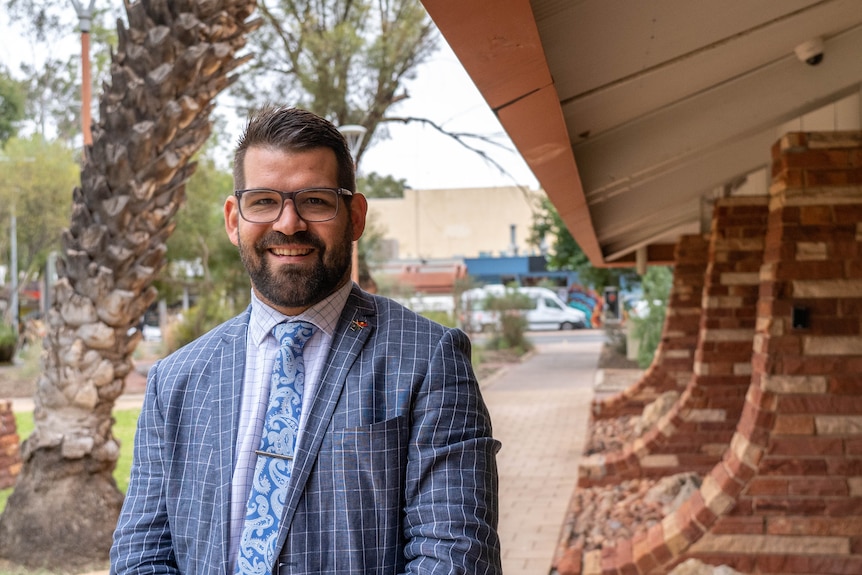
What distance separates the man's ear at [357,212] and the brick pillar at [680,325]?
8396 mm

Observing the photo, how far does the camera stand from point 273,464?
5.51 ft

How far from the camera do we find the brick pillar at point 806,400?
3967 millimetres

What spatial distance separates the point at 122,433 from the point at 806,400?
11031mm

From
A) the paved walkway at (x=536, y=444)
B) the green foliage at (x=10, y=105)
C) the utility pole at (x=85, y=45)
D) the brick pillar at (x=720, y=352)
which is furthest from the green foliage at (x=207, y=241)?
the brick pillar at (x=720, y=352)

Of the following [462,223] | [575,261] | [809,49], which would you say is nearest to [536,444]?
[809,49]

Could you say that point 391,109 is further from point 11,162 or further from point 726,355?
point 11,162

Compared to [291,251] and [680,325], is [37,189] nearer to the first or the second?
[680,325]

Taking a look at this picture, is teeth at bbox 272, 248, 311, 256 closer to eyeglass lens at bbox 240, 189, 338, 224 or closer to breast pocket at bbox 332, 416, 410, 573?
eyeglass lens at bbox 240, 189, 338, 224

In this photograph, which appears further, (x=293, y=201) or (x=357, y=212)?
(x=357, y=212)

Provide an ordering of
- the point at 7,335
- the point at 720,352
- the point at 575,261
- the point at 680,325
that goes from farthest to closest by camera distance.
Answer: the point at 7,335
the point at 575,261
the point at 680,325
the point at 720,352

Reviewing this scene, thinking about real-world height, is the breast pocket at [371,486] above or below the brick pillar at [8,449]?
above

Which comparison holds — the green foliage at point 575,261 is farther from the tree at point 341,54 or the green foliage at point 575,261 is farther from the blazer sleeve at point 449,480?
the blazer sleeve at point 449,480

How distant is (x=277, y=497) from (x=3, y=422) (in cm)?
952

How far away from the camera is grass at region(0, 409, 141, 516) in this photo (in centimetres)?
1011
